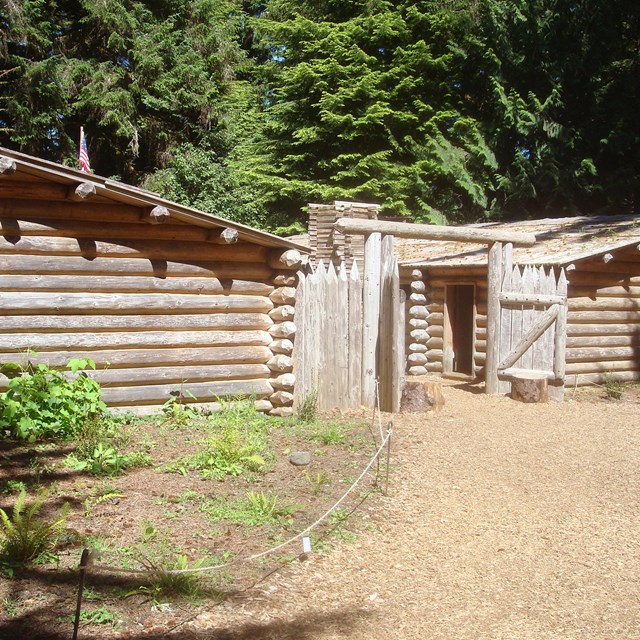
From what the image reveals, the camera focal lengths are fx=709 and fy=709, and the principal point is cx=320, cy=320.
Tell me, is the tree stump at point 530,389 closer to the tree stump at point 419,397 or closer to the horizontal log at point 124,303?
the tree stump at point 419,397

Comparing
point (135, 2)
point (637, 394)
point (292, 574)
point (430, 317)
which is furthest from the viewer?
point (135, 2)

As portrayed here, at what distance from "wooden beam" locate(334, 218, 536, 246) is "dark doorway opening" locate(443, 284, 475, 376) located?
3.49 m

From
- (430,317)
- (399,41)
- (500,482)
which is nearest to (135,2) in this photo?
(399,41)

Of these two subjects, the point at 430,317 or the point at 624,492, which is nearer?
the point at 624,492

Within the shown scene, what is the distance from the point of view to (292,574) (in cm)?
549

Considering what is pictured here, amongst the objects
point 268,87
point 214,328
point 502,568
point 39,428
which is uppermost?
point 268,87

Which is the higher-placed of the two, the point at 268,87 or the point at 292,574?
the point at 268,87

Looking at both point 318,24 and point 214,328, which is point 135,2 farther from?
point 214,328

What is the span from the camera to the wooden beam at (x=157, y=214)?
9107mm

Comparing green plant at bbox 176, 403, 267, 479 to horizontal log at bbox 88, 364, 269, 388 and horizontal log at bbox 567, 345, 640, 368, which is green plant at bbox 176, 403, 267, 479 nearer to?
horizontal log at bbox 88, 364, 269, 388

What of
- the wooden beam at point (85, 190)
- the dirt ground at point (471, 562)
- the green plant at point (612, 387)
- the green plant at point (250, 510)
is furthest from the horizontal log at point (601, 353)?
the wooden beam at point (85, 190)

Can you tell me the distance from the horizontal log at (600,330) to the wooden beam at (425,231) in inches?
89.1

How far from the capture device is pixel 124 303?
30.9 feet

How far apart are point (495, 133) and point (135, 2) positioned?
14003 mm
